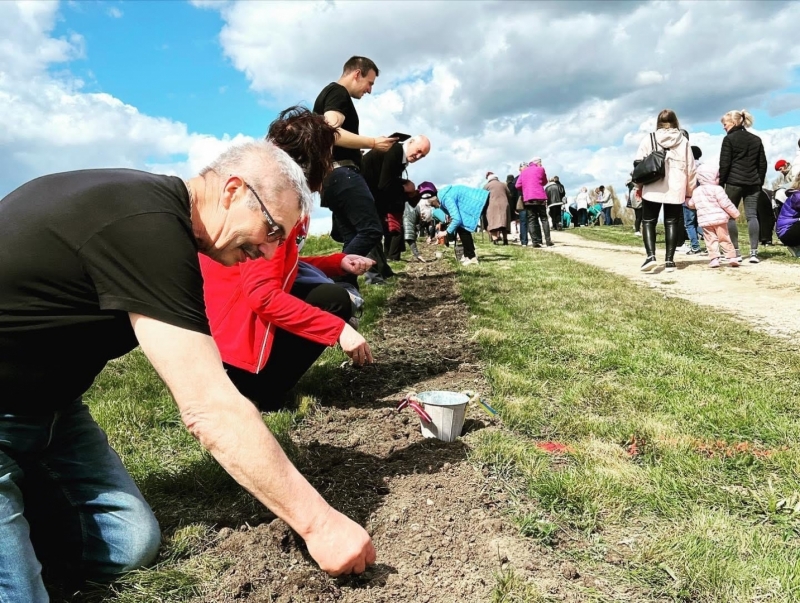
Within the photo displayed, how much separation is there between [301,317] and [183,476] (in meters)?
0.92

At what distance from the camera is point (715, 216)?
29.3 feet

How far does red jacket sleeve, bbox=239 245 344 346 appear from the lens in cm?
309

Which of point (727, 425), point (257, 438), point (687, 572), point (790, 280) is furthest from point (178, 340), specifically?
point (790, 280)

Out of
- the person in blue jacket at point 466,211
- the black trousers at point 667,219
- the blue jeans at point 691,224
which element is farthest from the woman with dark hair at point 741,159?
the person in blue jacket at point 466,211

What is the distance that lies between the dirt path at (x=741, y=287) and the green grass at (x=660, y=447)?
1.57 ft

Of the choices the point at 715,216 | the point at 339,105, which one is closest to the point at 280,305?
the point at 339,105

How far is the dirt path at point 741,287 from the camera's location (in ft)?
19.0

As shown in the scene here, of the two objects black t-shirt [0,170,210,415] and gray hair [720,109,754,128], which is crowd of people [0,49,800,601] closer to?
black t-shirt [0,170,210,415]

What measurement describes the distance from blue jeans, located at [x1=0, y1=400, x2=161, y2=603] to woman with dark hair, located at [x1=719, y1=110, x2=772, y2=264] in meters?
9.53

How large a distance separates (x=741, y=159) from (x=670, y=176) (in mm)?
1638

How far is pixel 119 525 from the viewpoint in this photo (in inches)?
85.0

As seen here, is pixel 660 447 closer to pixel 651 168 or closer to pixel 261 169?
pixel 261 169

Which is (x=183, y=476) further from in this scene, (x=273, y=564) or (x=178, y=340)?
(x=178, y=340)

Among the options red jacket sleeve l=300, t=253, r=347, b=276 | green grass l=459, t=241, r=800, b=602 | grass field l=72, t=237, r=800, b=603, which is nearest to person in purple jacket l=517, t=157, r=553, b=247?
green grass l=459, t=241, r=800, b=602
